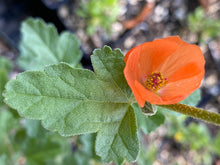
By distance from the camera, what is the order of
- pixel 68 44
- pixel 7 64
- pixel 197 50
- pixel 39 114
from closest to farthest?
pixel 39 114, pixel 197 50, pixel 68 44, pixel 7 64

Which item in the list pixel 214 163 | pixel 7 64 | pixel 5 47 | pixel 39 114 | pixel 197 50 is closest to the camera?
pixel 39 114

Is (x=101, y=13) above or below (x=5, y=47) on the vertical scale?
below

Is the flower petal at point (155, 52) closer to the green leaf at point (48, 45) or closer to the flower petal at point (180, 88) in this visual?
the flower petal at point (180, 88)

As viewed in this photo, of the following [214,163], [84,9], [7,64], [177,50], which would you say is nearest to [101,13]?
[84,9]

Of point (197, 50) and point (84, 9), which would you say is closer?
point (197, 50)

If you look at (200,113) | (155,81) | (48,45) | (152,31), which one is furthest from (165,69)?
(152,31)

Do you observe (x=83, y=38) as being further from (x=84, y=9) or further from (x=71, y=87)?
(x=71, y=87)

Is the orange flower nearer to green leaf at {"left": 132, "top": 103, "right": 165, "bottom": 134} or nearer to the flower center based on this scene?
the flower center
